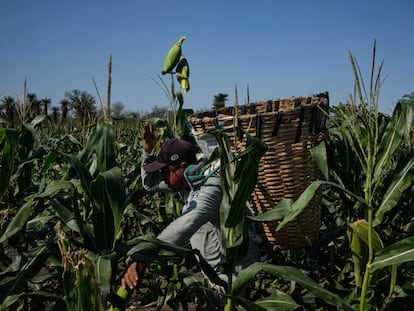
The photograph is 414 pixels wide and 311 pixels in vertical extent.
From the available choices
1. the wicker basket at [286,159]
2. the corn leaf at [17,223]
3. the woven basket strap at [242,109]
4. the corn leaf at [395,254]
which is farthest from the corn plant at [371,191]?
the corn leaf at [17,223]

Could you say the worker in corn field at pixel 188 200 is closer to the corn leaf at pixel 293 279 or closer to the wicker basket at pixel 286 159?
the wicker basket at pixel 286 159

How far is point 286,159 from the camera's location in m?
2.33

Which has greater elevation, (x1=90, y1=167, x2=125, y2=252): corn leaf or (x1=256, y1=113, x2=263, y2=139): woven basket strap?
(x1=256, y1=113, x2=263, y2=139): woven basket strap

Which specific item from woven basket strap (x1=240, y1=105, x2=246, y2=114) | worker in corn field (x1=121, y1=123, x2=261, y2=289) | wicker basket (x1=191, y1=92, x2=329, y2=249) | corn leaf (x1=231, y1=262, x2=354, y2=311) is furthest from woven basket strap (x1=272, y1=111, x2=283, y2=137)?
woven basket strap (x1=240, y1=105, x2=246, y2=114)

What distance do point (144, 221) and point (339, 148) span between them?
1.32 meters

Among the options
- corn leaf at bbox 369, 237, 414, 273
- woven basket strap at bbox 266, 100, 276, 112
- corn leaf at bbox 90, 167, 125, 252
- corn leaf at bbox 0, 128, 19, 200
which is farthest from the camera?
woven basket strap at bbox 266, 100, 276, 112

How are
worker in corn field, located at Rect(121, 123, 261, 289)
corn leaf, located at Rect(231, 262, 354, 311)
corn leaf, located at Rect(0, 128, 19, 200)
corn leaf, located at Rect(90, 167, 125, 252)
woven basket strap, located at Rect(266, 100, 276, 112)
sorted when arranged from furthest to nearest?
woven basket strap, located at Rect(266, 100, 276, 112)
corn leaf, located at Rect(0, 128, 19, 200)
worker in corn field, located at Rect(121, 123, 261, 289)
corn leaf, located at Rect(90, 167, 125, 252)
corn leaf, located at Rect(231, 262, 354, 311)

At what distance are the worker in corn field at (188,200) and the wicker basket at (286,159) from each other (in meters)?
0.18

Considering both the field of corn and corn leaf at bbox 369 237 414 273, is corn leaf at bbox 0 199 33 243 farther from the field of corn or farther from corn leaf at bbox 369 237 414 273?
corn leaf at bbox 369 237 414 273

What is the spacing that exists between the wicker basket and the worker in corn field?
0.60 feet

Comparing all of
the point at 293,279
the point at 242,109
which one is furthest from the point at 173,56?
the point at 293,279

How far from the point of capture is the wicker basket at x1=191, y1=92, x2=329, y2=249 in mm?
2266

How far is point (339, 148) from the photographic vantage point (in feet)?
8.21

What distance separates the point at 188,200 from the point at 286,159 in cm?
58
